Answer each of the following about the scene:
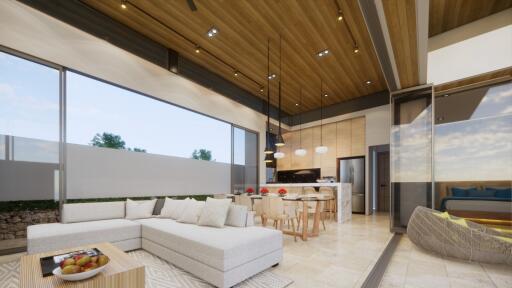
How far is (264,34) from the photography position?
4613mm

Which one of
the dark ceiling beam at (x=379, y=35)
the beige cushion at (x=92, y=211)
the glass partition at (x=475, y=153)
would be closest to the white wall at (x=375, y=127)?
the glass partition at (x=475, y=153)

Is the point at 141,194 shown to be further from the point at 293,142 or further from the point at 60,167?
the point at 293,142

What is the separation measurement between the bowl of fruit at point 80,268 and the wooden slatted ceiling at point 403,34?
375 cm

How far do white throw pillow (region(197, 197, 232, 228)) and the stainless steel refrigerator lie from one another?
5.78 m

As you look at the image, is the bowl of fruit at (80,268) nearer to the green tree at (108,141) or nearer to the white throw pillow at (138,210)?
the white throw pillow at (138,210)

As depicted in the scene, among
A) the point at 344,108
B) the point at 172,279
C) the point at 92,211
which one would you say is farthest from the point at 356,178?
the point at 92,211

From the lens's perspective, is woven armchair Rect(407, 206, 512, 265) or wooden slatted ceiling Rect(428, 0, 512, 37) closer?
woven armchair Rect(407, 206, 512, 265)

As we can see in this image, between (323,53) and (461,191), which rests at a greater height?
(323,53)

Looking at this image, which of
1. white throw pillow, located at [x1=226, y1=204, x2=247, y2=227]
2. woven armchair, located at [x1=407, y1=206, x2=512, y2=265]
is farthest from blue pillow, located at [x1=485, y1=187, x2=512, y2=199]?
white throw pillow, located at [x1=226, y1=204, x2=247, y2=227]

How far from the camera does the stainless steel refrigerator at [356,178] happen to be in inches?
314

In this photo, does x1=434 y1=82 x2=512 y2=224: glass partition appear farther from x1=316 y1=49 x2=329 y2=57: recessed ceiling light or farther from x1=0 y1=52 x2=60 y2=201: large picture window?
x1=0 y1=52 x2=60 y2=201: large picture window

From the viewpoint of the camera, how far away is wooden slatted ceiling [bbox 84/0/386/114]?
156 inches

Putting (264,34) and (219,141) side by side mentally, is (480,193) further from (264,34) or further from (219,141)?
(219,141)

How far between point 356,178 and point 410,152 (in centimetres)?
296
